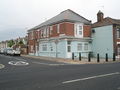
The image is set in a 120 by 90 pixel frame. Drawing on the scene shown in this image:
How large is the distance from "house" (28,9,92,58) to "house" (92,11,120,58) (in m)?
1.34

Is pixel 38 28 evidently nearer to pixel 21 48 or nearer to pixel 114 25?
pixel 21 48

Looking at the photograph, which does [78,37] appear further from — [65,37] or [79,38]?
[65,37]

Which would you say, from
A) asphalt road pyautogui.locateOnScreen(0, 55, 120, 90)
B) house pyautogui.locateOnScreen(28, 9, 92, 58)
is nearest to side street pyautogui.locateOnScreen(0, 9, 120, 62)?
house pyautogui.locateOnScreen(28, 9, 92, 58)

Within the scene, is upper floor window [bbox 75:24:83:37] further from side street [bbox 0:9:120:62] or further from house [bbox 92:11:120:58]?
house [bbox 92:11:120:58]

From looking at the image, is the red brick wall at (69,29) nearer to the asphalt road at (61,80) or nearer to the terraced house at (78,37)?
the terraced house at (78,37)

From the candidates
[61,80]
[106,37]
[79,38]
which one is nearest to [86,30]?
[79,38]

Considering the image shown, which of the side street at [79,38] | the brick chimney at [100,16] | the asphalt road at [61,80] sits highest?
the brick chimney at [100,16]

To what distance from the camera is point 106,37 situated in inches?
1375

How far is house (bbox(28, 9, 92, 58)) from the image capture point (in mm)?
34031

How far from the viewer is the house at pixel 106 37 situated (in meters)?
33.6

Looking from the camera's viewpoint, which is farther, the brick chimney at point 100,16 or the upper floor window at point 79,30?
the brick chimney at point 100,16

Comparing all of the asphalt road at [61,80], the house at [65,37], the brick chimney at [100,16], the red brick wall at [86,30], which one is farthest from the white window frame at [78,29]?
the asphalt road at [61,80]

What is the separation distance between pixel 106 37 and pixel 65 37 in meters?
7.66

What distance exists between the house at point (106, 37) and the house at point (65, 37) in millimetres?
1337
